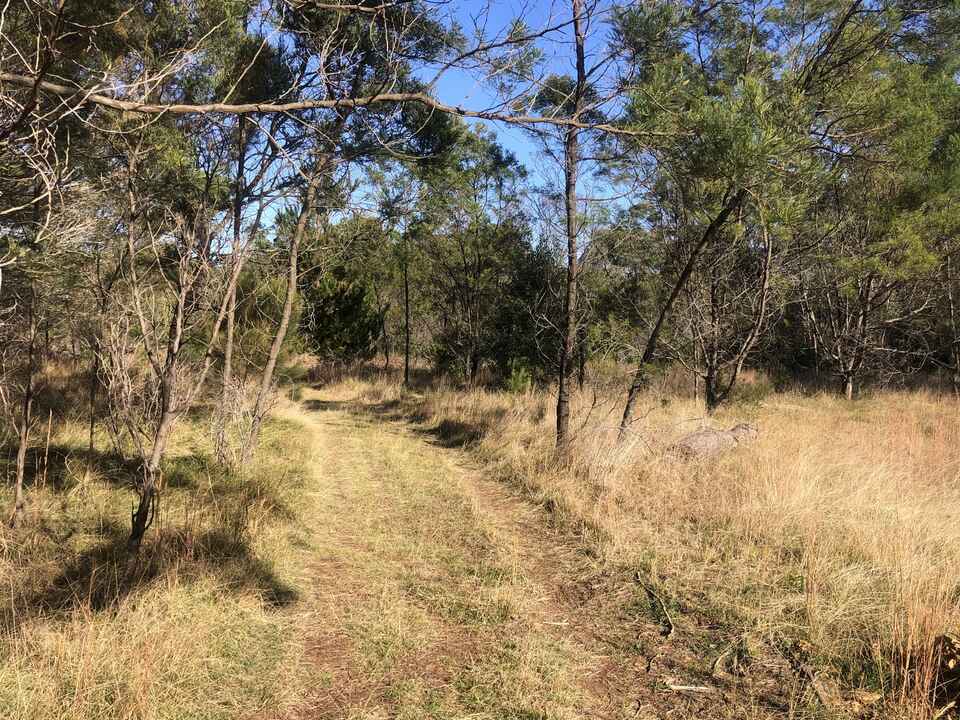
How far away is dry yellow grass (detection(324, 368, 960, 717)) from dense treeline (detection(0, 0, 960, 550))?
128cm

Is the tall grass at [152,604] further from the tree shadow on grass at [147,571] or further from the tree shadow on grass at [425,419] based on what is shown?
the tree shadow on grass at [425,419]

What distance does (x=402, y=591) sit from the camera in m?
4.16

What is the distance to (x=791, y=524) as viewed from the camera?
15.5 feet

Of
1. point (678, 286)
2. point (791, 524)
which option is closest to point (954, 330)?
point (678, 286)

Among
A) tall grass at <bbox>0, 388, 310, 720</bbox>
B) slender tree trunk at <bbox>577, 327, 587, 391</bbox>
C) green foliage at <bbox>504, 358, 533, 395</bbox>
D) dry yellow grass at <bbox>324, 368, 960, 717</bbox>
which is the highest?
slender tree trunk at <bbox>577, 327, 587, 391</bbox>

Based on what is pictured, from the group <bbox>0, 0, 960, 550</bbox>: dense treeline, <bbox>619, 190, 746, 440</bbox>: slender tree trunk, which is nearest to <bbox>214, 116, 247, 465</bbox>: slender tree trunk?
<bbox>0, 0, 960, 550</bbox>: dense treeline

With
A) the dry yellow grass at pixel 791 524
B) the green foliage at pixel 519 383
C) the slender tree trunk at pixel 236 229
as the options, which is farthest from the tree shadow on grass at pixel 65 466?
the green foliage at pixel 519 383

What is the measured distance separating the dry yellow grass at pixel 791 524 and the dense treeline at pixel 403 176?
128 cm

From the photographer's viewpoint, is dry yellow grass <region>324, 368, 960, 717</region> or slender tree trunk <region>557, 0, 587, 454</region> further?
slender tree trunk <region>557, 0, 587, 454</region>

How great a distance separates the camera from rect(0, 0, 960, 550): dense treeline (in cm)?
370

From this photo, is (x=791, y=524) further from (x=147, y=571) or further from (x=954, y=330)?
(x=954, y=330)

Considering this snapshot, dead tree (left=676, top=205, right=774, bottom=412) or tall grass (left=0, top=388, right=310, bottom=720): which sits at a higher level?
dead tree (left=676, top=205, right=774, bottom=412)

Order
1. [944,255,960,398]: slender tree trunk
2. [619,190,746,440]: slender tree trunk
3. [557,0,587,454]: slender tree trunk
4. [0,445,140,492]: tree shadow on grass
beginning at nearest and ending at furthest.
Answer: [0,445,140,492]: tree shadow on grass < [619,190,746,440]: slender tree trunk < [557,0,587,454]: slender tree trunk < [944,255,960,398]: slender tree trunk

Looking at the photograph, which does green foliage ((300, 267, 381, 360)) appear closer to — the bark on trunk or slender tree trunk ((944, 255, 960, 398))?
the bark on trunk
